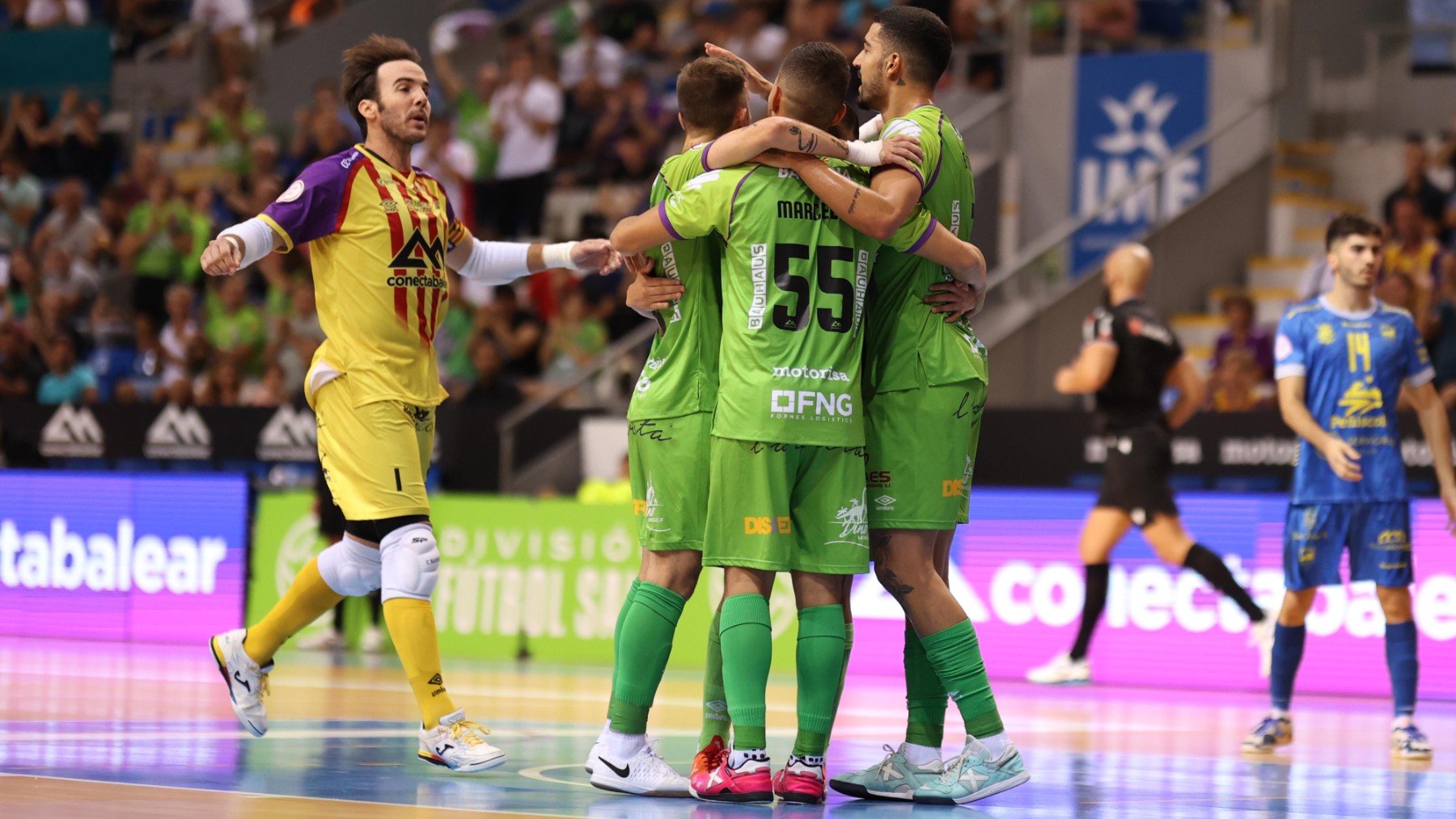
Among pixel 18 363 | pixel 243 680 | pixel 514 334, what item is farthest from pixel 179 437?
pixel 243 680

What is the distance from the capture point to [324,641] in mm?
12734

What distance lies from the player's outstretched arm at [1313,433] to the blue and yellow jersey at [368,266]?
12.5 feet

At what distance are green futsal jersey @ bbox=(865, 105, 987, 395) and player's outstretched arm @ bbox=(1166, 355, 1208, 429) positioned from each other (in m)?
5.33

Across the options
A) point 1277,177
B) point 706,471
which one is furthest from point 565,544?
point 1277,177

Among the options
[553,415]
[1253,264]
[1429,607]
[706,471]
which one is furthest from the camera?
[1253,264]

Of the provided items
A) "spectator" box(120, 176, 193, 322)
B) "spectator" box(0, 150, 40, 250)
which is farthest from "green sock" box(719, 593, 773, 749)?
"spectator" box(0, 150, 40, 250)

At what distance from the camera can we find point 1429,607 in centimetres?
1084

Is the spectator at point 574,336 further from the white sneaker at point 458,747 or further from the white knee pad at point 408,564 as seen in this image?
the white sneaker at point 458,747

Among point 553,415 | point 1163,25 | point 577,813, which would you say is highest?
point 1163,25

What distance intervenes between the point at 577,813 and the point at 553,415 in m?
9.26

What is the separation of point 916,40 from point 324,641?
7.94 meters

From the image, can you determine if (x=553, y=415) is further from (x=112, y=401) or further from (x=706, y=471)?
(x=706, y=471)

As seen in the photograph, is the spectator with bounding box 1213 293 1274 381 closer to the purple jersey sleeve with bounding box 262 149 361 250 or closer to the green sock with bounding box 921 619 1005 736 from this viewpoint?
the green sock with bounding box 921 619 1005 736

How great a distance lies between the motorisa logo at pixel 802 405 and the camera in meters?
5.69
